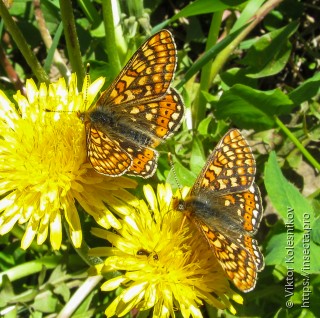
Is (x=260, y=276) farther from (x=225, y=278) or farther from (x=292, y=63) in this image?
(x=292, y=63)

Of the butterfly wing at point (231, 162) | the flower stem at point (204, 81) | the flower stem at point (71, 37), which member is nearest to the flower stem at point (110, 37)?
the flower stem at point (71, 37)

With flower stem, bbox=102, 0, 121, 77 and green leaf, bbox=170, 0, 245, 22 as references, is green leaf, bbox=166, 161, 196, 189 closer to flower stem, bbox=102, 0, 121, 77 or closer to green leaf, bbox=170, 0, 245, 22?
flower stem, bbox=102, 0, 121, 77

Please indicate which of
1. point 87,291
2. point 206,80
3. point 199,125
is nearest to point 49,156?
point 87,291

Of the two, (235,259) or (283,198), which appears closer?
(235,259)

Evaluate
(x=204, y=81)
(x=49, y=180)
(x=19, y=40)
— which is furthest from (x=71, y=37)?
(x=204, y=81)

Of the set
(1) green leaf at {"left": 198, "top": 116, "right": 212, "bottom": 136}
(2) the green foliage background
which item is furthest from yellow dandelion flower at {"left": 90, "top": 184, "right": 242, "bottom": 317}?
(1) green leaf at {"left": 198, "top": 116, "right": 212, "bottom": 136}

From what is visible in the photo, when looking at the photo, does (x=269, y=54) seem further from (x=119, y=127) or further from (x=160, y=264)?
(x=160, y=264)
